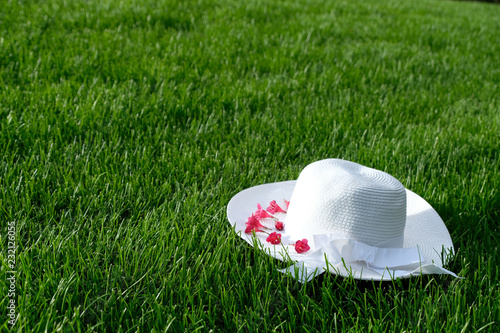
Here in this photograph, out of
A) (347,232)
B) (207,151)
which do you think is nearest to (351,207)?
(347,232)

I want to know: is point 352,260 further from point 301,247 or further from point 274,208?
point 274,208

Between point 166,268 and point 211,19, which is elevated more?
point 211,19

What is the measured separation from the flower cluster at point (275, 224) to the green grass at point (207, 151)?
3.5 inches

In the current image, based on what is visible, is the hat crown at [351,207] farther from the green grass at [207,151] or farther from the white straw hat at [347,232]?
the green grass at [207,151]

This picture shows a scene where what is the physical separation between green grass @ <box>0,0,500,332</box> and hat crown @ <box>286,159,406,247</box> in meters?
0.21

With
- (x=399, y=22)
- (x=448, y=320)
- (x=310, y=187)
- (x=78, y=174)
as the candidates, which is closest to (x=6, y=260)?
(x=78, y=174)

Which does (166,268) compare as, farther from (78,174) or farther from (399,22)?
(399,22)

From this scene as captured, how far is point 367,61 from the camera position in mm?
4984

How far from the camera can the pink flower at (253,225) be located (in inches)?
78.9

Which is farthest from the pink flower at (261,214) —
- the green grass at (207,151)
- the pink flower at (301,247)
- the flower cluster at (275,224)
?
the pink flower at (301,247)

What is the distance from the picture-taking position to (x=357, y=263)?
6.15 feet

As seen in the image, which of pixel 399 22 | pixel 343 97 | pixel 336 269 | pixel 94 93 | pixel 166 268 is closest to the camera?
pixel 336 269

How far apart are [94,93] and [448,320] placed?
2.69 metres

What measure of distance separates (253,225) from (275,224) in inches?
4.4
